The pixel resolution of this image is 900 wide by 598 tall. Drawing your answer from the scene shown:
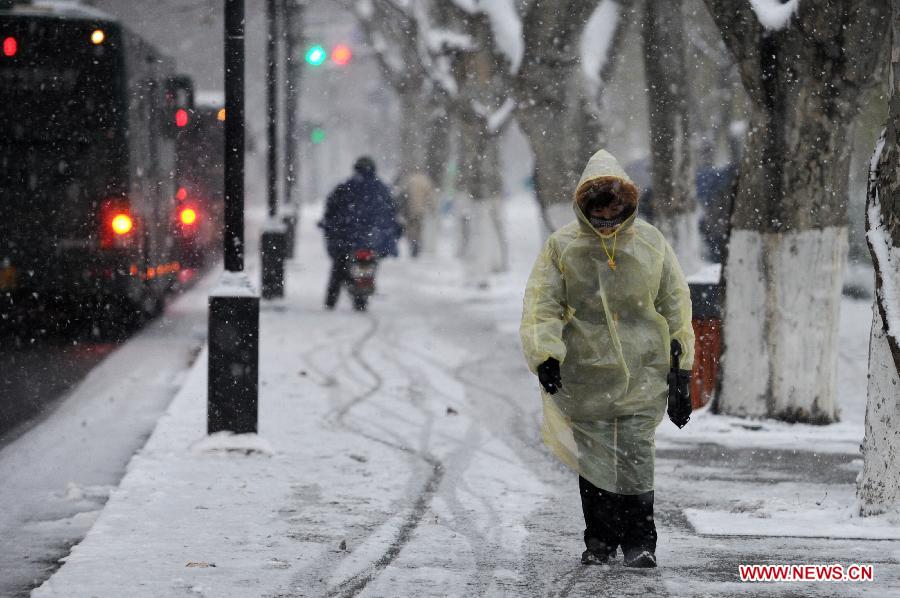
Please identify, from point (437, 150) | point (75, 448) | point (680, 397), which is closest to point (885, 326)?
point (680, 397)

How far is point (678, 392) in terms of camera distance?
6.16 meters

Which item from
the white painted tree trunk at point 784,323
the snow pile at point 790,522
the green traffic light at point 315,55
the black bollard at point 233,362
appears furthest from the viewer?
the green traffic light at point 315,55

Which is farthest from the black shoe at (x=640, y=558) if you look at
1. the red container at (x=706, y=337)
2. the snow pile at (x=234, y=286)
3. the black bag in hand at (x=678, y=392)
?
the red container at (x=706, y=337)

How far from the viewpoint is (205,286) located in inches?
→ 896

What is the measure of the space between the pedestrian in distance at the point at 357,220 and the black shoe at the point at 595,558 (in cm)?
1253

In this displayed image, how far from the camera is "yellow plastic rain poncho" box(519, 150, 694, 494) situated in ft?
20.3

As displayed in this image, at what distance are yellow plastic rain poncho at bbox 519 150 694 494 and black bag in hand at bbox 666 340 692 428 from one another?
39mm

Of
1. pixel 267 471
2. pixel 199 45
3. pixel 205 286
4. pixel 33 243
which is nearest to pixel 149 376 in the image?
pixel 33 243

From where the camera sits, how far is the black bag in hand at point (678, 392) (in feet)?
20.2

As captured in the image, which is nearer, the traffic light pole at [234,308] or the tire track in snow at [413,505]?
the tire track in snow at [413,505]

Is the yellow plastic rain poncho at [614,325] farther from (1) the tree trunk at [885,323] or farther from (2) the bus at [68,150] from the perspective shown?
(2) the bus at [68,150]

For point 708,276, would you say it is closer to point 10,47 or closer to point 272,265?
point 10,47

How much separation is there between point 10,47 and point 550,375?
427 inches

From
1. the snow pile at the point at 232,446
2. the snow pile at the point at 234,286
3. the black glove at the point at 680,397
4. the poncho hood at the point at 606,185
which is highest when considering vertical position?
the poncho hood at the point at 606,185
